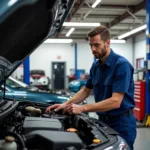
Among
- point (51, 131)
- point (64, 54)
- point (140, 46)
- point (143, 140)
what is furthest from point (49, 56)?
point (51, 131)

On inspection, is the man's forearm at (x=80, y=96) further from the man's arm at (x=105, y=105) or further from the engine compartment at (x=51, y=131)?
the man's arm at (x=105, y=105)

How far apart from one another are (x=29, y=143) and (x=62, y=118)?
0.91 meters

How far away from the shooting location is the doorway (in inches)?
734

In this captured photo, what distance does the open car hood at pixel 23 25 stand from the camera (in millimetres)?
1440

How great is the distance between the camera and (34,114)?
8.50 feet

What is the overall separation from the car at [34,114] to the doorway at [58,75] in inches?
633

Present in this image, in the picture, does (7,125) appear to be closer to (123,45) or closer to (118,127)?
(118,127)

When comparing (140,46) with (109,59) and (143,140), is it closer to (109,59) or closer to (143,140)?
(143,140)

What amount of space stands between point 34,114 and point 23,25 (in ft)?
3.72

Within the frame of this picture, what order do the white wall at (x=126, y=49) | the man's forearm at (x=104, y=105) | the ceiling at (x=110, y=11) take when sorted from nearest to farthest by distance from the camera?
the man's forearm at (x=104, y=105) → the ceiling at (x=110, y=11) → the white wall at (x=126, y=49)

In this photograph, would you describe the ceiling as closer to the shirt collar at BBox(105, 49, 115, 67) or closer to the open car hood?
the shirt collar at BBox(105, 49, 115, 67)

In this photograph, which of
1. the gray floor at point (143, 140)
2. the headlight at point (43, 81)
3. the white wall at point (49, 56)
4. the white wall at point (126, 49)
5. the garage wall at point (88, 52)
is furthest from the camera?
the white wall at point (126, 49)

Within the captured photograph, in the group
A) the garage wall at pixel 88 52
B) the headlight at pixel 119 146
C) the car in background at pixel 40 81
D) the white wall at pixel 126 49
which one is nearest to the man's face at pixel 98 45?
the headlight at pixel 119 146

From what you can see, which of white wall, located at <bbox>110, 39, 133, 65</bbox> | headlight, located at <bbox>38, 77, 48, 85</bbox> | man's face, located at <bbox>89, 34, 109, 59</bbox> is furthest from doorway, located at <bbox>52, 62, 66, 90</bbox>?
man's face, located at <bbox>89, 34, 109, 59</bbox>
